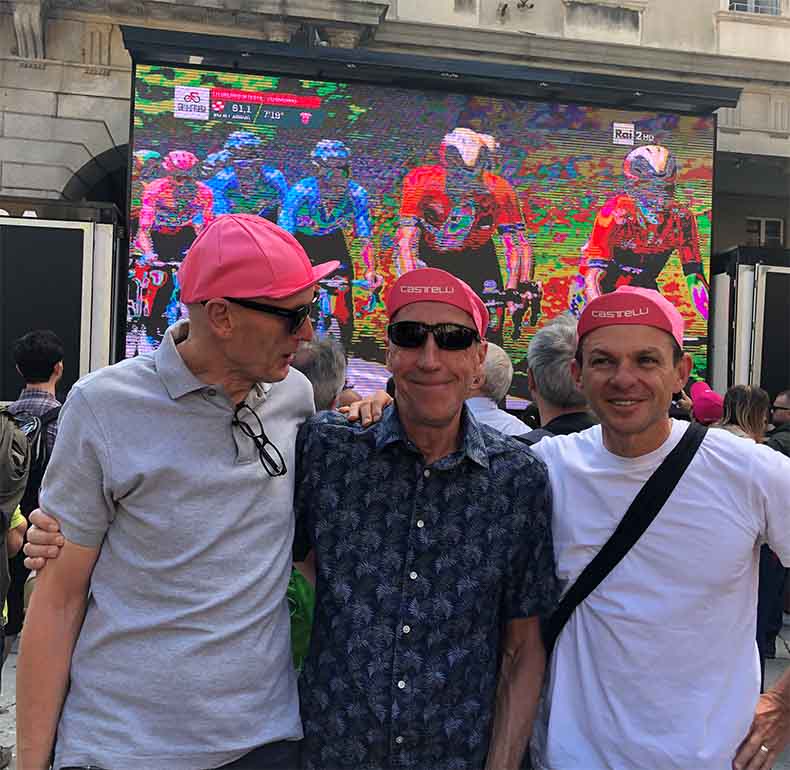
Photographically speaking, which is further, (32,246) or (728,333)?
(728,333)

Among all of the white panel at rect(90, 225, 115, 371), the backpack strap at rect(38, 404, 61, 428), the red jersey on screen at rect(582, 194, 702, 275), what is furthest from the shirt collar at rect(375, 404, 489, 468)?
the red jersey on screen at rect(582, 194, 702, 275)

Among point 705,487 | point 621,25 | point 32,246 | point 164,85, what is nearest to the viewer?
point 705,487

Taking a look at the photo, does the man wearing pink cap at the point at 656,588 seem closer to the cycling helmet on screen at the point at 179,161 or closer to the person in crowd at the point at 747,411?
the person in crowd at the point at 747,411

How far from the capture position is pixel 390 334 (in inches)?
86.7

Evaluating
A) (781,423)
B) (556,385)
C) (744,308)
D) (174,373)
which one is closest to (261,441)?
(174,373)

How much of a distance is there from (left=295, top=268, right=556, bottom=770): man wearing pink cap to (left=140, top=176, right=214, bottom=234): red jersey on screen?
7056 millimetres

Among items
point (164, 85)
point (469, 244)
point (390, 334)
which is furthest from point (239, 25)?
point (390, 334)

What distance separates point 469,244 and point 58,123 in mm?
6388

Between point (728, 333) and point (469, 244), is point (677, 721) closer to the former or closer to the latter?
point (469, 244)

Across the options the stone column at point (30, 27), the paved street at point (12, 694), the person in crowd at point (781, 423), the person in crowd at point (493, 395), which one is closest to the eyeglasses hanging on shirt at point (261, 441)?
the person in crowd at point (493, 395)

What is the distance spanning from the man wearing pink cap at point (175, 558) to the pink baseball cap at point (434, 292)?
258 mm

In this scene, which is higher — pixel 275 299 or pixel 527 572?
pixel 275 299

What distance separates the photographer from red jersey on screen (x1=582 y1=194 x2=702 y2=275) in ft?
32.6

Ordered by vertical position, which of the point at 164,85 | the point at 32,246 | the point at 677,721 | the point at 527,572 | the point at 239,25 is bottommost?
the point at 677,721
